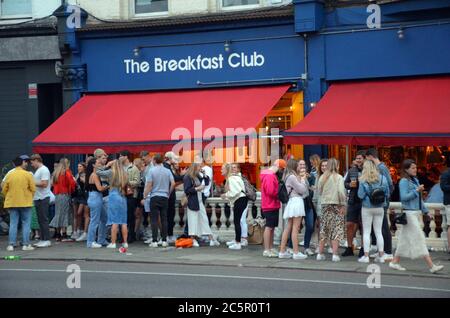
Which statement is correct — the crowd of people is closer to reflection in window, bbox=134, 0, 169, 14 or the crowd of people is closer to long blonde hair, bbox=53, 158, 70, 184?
long blonde hair, bbox=53, 158, 70, 184

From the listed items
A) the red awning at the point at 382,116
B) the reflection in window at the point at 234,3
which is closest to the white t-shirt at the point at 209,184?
the red awning at the point at 382,116

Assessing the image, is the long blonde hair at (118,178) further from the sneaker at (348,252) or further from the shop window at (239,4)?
the shop window at (239,4)

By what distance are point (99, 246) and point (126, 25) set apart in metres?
6.56

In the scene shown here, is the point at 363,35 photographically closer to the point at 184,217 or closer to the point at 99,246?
the point at 184,217

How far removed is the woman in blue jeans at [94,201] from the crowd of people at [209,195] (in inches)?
0.8

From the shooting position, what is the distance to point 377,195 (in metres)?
14.8

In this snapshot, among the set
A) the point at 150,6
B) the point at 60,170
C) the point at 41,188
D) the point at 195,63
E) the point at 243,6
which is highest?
the point at 150,6

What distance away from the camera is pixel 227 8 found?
854 inches

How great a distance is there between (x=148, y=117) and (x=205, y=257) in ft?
19.7

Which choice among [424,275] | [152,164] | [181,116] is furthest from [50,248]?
[424,275]

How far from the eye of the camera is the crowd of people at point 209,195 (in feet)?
49.3

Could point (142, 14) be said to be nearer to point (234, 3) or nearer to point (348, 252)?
point (234, 3)

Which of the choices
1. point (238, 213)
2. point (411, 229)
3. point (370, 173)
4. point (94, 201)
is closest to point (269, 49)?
point (238, 213)

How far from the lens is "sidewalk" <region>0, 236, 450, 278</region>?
48.1 ft
